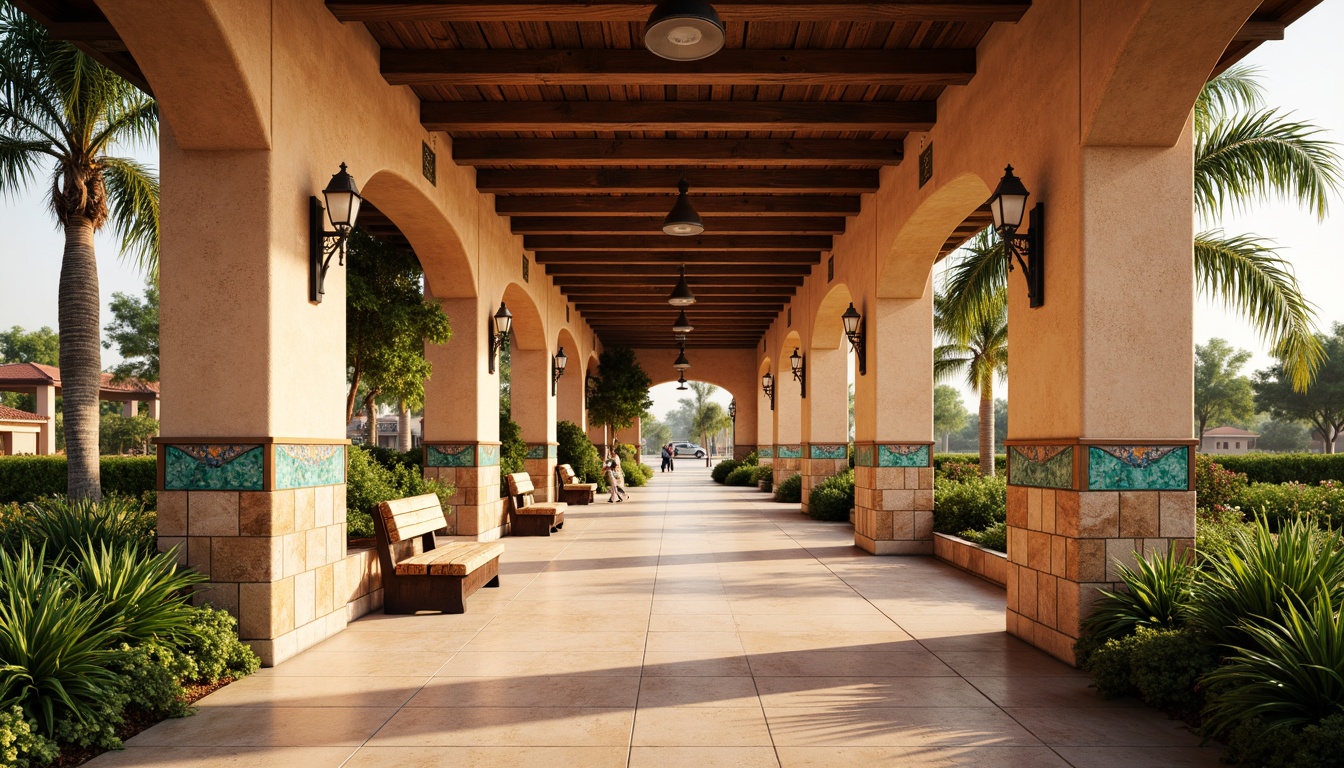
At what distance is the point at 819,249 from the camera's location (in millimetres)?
14367

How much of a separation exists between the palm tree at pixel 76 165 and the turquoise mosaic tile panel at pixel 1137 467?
10.6m

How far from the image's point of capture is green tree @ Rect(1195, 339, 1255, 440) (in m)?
49.6

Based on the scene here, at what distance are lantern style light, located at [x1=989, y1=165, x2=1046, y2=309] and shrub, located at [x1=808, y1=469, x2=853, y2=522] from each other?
9409mm

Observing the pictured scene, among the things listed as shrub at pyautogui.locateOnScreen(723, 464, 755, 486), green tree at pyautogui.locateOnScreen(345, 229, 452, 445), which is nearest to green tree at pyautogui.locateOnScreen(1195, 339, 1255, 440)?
shrub at pyautogui.locateOnScreen(723, 464, 755, 486)

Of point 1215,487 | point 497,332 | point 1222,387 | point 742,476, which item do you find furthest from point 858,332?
point 1222,387

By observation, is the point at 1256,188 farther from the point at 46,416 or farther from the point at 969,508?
the point at 46,416

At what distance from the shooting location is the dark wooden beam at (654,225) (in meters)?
13.1

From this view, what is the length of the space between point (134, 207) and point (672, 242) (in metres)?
Result: 7.52

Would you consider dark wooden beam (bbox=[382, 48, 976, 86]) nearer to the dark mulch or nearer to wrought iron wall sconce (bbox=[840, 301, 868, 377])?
wrought iron wall sconce (bbox=[840, 301, 868, 377])

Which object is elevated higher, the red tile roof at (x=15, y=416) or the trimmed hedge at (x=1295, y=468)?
the red tile roof at (x=15, y=416)

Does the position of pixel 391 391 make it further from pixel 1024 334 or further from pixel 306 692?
pixel 1024 334

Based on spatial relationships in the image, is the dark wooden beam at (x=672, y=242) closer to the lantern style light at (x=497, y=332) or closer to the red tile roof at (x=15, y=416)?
the lantern style light at (x=497, y=332)

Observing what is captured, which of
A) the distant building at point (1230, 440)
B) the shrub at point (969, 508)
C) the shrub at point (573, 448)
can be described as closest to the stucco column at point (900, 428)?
the shrub at point (969, 508)

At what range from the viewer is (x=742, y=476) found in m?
27.5
